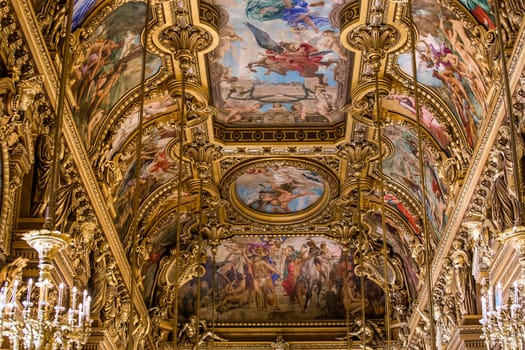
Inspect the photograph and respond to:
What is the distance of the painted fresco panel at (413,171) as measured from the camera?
19438 millimetres

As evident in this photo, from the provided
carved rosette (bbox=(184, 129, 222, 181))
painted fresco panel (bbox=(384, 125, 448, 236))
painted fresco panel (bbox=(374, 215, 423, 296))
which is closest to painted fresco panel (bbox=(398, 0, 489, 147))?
painted fresco panel (bbox=(384, 125, 448, 236))

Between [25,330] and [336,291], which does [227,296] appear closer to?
[336,291]

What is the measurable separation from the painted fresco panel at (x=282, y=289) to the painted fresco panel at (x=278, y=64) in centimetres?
704

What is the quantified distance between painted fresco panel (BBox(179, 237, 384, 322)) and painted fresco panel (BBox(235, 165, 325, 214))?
2.45 metres

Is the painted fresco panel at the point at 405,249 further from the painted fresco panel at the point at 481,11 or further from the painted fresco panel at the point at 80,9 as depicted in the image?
the painted fresco panel at the point at 80,9

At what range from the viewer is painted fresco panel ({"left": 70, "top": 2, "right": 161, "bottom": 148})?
1553cm

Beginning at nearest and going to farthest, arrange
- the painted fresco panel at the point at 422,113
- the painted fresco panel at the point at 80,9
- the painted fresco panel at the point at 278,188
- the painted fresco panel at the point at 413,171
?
the painted fresco panel at the point at 80,9 < the painted fresco panel at the point at 422,113 < the painted fresco panel at the point at 413,171 < the painted fresco panel at the point at 278,188

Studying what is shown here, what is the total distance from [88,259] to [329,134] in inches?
235

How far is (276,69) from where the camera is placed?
60.6 ft

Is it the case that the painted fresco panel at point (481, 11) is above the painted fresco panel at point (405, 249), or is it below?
above

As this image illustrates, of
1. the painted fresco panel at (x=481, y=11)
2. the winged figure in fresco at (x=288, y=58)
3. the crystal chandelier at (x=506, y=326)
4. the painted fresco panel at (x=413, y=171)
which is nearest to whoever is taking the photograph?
the crystal chandelier at (x=506, y=326)

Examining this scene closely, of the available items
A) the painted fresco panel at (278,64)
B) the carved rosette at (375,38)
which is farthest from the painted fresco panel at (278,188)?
the carved rosette at (375,38)

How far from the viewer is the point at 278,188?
76.6 feet

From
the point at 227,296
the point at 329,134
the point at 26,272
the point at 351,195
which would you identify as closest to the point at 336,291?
the point at 227,296
